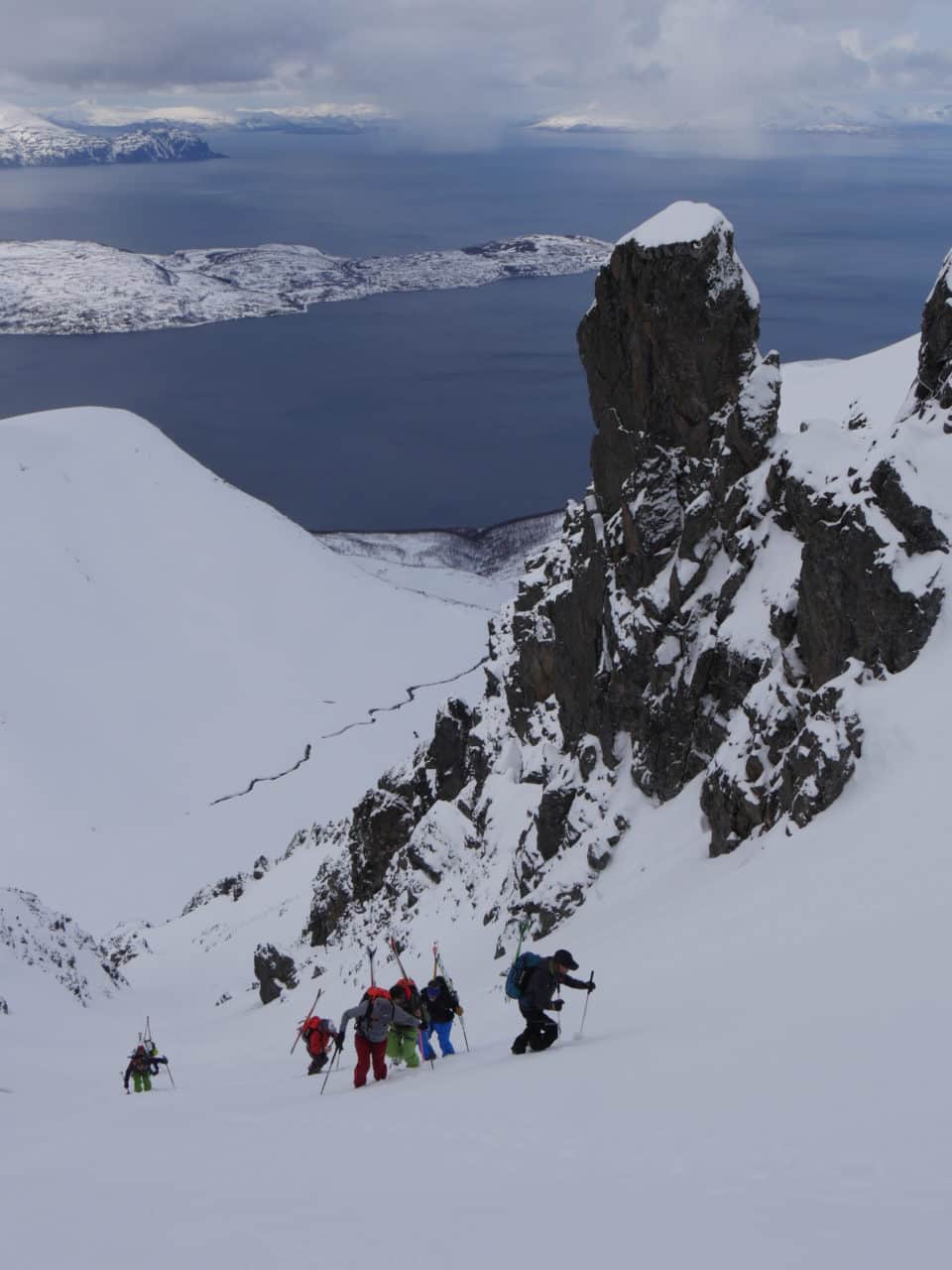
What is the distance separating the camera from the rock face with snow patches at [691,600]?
1630cm

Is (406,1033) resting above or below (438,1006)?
below

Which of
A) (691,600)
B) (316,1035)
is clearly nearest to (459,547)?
(691,600)

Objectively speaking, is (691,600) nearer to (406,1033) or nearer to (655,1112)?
(406,1033)

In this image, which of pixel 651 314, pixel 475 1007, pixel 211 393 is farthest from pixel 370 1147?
pixel 211 393

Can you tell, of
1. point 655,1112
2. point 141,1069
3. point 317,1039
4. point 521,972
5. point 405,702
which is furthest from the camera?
point 405,702

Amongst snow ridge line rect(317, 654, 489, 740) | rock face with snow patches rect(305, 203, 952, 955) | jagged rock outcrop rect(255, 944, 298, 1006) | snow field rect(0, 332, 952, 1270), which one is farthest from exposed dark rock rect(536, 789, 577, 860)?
snow ridge line rect(317, 654, 489, 740)

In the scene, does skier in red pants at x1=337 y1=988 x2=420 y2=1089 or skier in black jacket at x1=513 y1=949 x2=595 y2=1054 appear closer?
skier in black jacket at x1=513 y1=949 x2=595 y2=1054

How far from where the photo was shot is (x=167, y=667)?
200 ft

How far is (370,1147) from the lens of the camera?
26.5 feet

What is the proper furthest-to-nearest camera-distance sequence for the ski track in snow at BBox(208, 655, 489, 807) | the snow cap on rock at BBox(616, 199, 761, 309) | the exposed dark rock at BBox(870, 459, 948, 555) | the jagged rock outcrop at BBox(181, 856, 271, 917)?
the ski track in snow at BBox(208, 655, 489, 807)
the jagged rock outcrop at BBox(181, 856, 271, 917)
the snow cap on rock at BBox(616, 199, 761, 309)
the exposed dark rock at BBox(870, 459, 948, 555)

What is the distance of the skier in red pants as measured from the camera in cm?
1156

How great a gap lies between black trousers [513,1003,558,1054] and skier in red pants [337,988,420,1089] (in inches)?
54.6

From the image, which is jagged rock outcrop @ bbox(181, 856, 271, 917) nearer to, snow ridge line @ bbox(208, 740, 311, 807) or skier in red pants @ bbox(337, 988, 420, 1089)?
snow ridge line @ bbox(208, 740, 311, 807)

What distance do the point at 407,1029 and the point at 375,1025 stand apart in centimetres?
60
